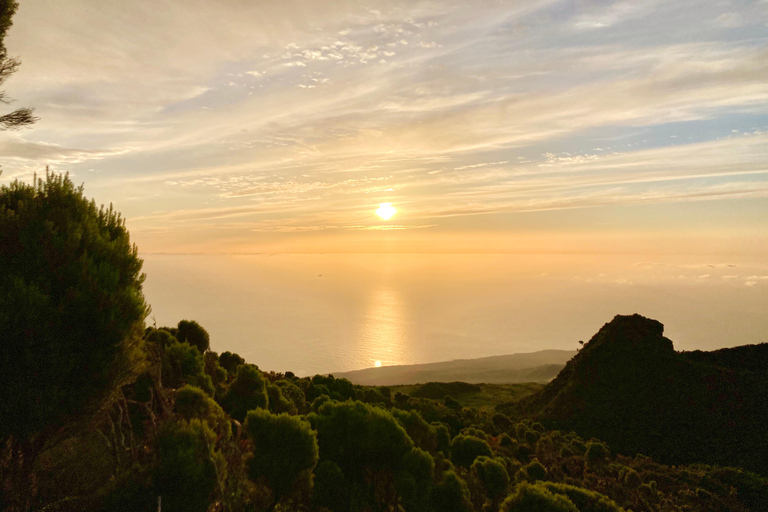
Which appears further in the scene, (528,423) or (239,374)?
(528,423)

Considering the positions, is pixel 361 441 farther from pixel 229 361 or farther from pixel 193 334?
pixel 229 361

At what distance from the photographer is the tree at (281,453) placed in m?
18.2

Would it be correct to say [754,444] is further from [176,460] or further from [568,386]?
[176,460]

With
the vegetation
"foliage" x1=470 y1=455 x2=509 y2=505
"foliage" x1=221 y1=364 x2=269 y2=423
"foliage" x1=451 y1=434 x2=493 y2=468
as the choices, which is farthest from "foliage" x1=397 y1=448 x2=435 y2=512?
"foliage" x1=451 y1=434 x2=493 y2=468

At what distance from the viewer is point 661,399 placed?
61938mm

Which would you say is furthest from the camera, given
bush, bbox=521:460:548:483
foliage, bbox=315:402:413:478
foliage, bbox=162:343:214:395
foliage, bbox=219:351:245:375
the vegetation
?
foliage, bbox=219:351:245:375

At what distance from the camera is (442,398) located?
102 m

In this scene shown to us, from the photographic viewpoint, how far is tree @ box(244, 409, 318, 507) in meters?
18.2

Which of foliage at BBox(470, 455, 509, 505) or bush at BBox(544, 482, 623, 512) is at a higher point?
bush at BBox(544, 482, 623, 512)

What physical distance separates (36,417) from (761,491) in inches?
2169

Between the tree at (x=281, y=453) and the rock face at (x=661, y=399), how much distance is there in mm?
55220

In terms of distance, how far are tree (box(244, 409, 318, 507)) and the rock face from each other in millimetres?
55220

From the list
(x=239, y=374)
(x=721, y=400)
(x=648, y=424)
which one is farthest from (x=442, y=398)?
(x=239, y=374)

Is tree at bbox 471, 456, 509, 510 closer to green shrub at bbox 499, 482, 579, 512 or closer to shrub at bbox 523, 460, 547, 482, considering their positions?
shrub at bbox 523, 460, 547, 482
